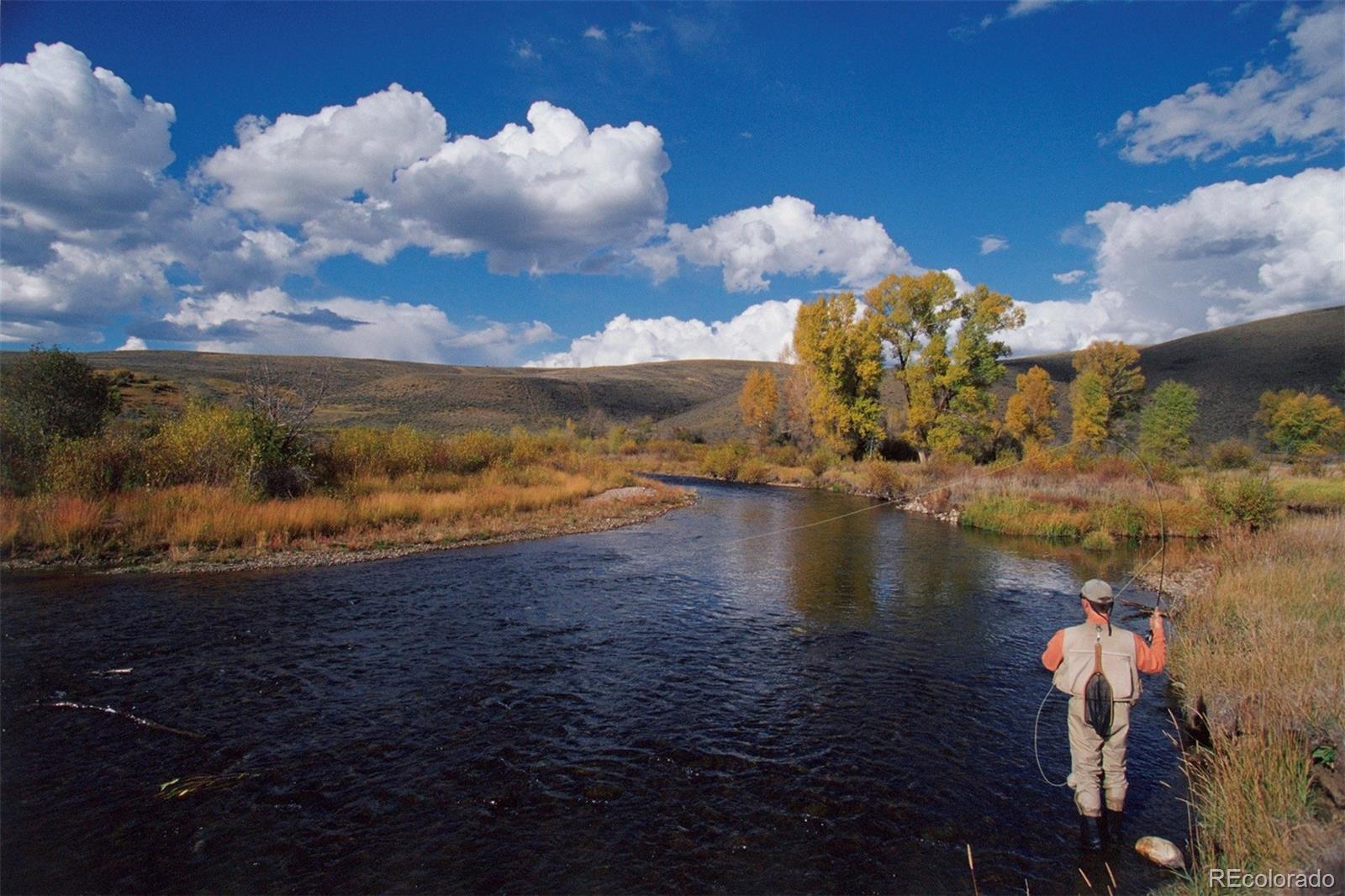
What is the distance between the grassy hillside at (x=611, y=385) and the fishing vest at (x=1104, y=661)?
64.0m

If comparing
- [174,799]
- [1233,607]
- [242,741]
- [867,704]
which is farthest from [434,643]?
[1233,607]

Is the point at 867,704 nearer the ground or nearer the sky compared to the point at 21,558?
nearer the ground

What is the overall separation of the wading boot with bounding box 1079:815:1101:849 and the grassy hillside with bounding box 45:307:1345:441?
211 ft

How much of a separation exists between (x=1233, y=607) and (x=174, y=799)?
13.9m

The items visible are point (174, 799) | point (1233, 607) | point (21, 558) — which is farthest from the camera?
point (21, 558)

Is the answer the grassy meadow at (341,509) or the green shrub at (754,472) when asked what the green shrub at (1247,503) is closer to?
the grassy meadow at (341,509)

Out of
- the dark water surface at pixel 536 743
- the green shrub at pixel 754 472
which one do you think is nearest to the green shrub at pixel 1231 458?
the green shrub at pixel 754 472

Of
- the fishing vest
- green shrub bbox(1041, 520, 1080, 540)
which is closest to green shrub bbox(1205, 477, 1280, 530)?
green shrub bbox(1041, 520, 1080, 540)

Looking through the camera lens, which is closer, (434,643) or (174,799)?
(174,799)

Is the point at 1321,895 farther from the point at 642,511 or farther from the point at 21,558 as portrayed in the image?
the point at 642,511

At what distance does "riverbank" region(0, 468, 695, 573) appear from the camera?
1495 centimetres

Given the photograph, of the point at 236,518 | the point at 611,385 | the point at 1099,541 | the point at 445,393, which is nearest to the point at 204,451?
the point at 236,518

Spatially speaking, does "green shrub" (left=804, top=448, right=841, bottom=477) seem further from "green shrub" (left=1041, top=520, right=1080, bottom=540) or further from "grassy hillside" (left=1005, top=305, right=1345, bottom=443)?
"grassy hillside" (left=1005, top=305, right=1345, bottom=443)

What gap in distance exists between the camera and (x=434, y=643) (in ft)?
34.6
